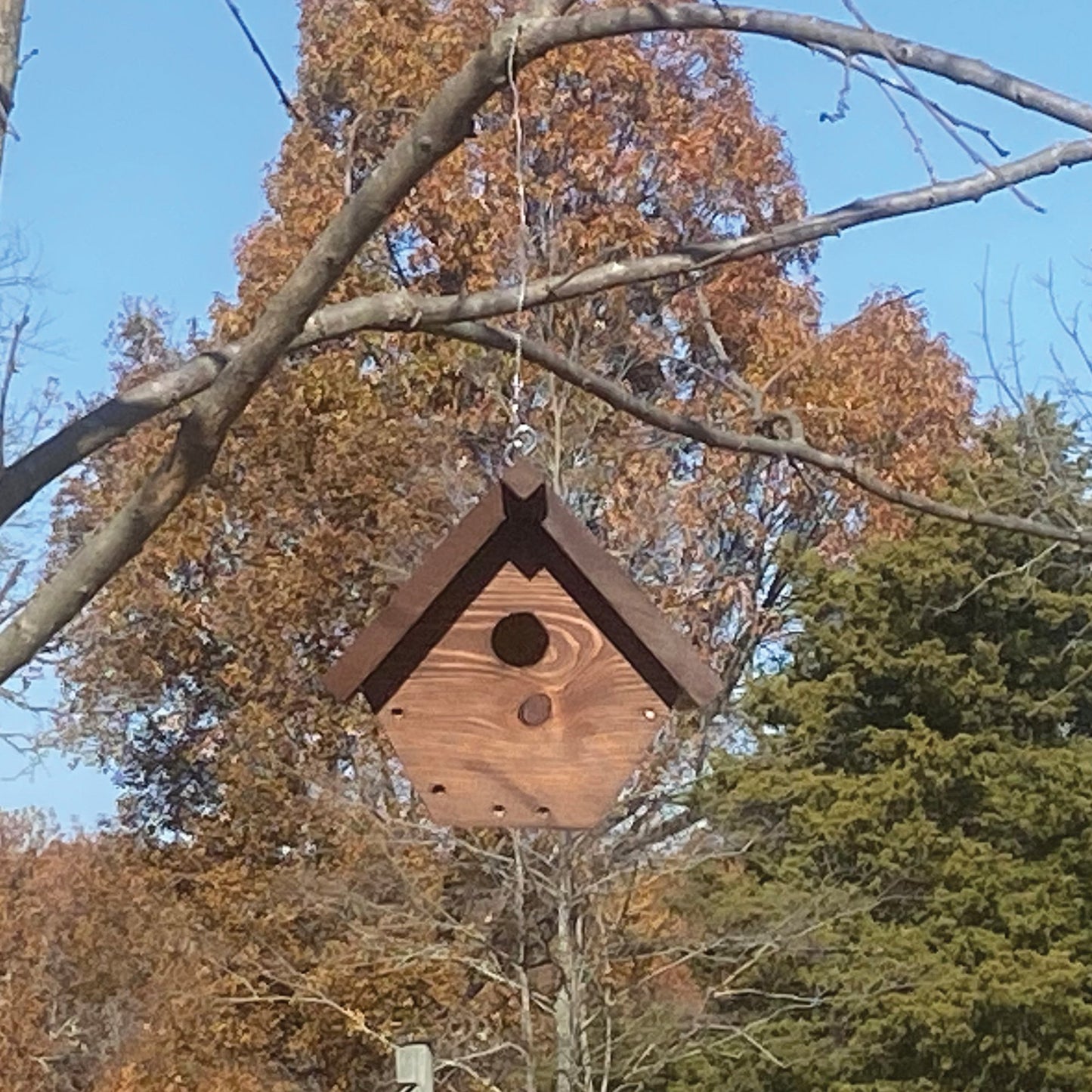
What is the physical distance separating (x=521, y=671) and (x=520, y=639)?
0.05 metres

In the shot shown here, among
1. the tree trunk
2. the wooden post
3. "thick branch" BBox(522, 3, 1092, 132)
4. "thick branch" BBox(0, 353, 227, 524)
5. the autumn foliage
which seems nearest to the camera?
"thick branch" BBox(522, 3, 1092, 132)

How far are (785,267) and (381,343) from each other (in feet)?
9.29

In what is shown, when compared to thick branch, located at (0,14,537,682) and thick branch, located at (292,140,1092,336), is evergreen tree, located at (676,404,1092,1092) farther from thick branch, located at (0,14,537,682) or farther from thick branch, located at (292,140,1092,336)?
thick branch, located at (0,14,537,682)

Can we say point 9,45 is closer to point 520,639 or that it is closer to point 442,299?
point 442,299

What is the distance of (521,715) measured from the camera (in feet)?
8.48

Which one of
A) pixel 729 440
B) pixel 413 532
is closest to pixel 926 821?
pixel 413 532

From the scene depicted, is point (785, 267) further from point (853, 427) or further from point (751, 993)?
point (751, 993)

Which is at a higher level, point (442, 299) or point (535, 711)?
point (442, 299)

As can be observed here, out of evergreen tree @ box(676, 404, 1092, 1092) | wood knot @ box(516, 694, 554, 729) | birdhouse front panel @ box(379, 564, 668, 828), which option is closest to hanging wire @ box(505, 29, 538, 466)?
birdhouse front panel @ box(379, 564, 668, 828)

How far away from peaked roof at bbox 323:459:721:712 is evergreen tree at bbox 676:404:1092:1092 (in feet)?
22.0

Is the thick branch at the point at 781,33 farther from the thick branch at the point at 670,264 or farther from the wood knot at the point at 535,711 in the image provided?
the wood knot at the point at 535,711

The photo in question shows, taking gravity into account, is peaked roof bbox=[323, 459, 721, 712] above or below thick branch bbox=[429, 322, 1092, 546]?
below

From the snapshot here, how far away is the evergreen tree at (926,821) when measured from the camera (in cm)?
986

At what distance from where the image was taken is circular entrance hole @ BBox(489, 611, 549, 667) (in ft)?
8.63
